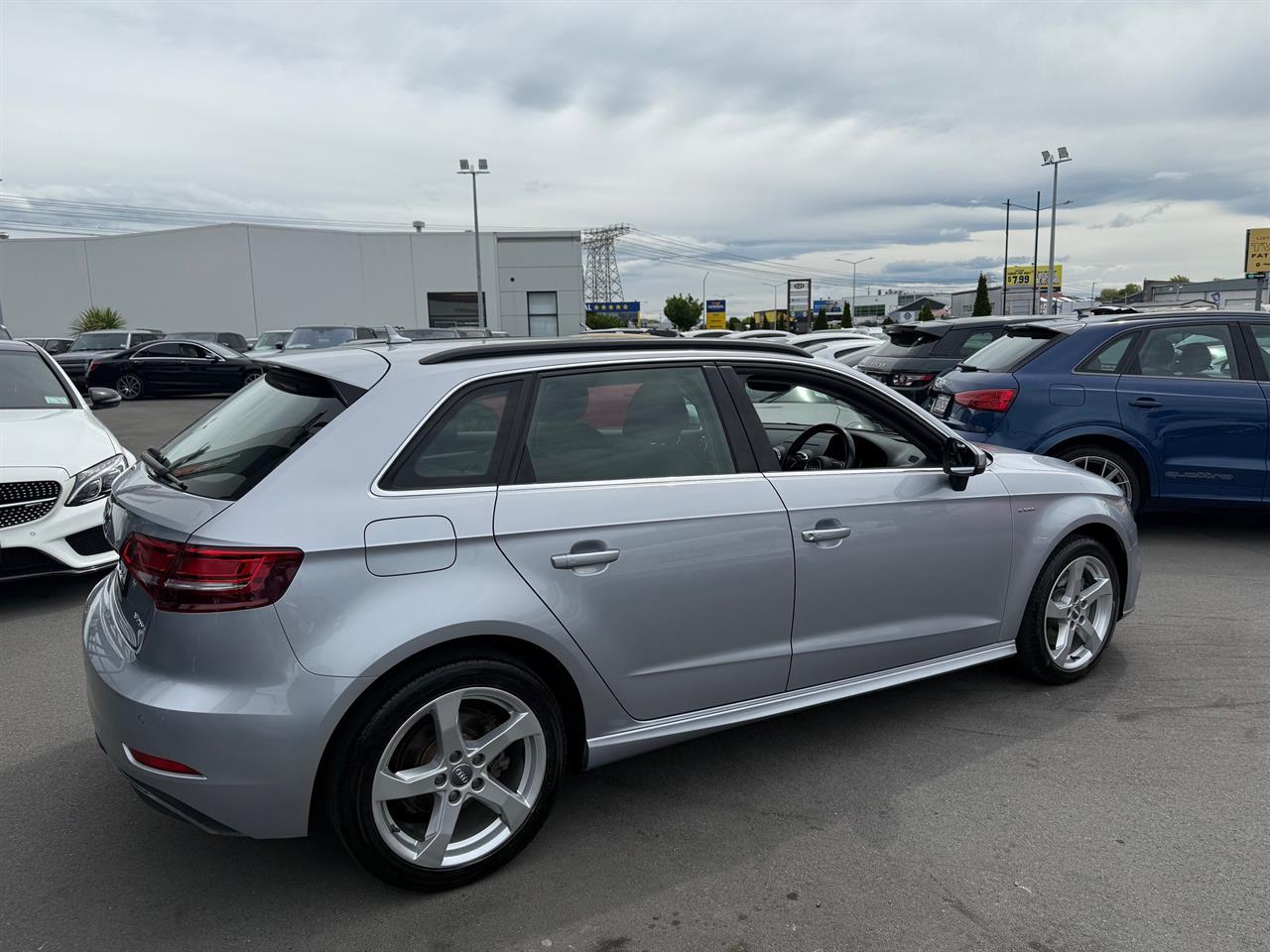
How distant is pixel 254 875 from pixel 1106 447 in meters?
6.35

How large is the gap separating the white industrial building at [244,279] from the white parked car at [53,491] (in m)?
45.9

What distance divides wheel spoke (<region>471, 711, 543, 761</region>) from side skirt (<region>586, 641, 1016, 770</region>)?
0.28 m

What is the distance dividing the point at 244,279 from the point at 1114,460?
51481 millimetres

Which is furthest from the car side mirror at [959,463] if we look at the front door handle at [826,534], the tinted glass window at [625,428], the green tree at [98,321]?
the green tree at [98,321]

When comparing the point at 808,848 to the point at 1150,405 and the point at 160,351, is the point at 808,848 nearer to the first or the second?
the point at 1150,405

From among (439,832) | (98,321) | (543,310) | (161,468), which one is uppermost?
(543,310)

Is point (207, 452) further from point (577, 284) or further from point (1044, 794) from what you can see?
point (577, 284)

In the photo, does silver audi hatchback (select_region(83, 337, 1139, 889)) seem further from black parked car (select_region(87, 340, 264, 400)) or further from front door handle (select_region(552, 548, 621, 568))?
black parked car (select_region(87, 340, 264, 400))

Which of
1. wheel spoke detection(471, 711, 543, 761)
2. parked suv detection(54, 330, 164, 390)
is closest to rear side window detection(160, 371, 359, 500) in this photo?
wheel spoke detection(471, 711, 543, 761)

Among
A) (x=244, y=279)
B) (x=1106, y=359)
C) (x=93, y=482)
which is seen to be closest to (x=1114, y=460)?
(x=1106, y=359)

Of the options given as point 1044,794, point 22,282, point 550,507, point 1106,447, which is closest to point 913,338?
point 1106,447

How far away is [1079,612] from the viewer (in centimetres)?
422

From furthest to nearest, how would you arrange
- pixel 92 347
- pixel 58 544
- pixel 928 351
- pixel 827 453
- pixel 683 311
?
pixel 683 311 → pixel 92 347 → pixel 928 351 → pixel 58 544 → pixel 827 453

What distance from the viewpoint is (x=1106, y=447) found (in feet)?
22.5
